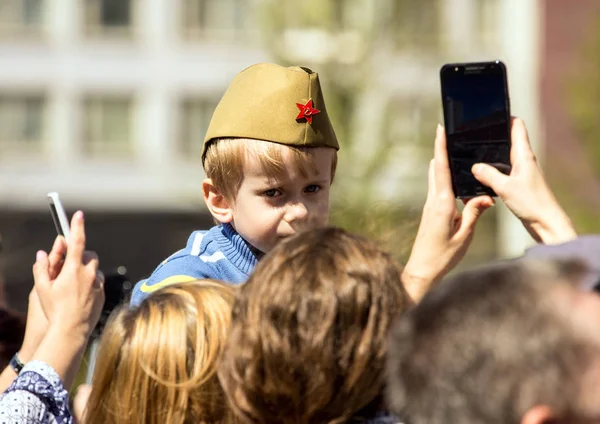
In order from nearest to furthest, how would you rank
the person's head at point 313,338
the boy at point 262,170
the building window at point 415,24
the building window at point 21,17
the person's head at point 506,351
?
1. the person's head at point 506,351
2. the person's head at point 313,338
3. the boy at point 262,170
4. the building window at point 415,24
5. the building window at point 21,17

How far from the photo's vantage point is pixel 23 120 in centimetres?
2464

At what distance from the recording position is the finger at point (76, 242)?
258 cm

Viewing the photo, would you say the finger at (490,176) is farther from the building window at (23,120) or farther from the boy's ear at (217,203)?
the building window at (23,120)

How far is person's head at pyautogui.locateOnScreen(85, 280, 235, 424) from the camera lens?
2281 mm

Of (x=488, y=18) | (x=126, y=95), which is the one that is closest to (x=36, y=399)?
(x=126, y=95)

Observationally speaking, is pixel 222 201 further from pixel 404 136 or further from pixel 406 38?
pixel 406 38

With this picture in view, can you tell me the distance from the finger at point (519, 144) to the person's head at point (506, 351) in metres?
0.75

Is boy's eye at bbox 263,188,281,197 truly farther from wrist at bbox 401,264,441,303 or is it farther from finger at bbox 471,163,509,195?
finger at bbox 471,163,509,195

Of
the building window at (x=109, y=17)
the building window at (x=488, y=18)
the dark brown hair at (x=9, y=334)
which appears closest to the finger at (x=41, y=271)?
the dark brown hair at (x=9, y=334)

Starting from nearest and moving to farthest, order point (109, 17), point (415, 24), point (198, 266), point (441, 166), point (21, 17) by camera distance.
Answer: point (441, 166)
point (198, 266)
point (415, 24)
point (21, 17)
point (109, 17)

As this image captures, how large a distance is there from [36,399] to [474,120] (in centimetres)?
115

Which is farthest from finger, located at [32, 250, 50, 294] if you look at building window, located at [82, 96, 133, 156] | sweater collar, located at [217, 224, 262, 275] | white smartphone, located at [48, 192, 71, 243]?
building window, located at [82, 96, 133, 156]

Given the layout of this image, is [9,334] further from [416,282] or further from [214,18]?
[214,18]

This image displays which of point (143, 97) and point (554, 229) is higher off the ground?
point (554, 229)
